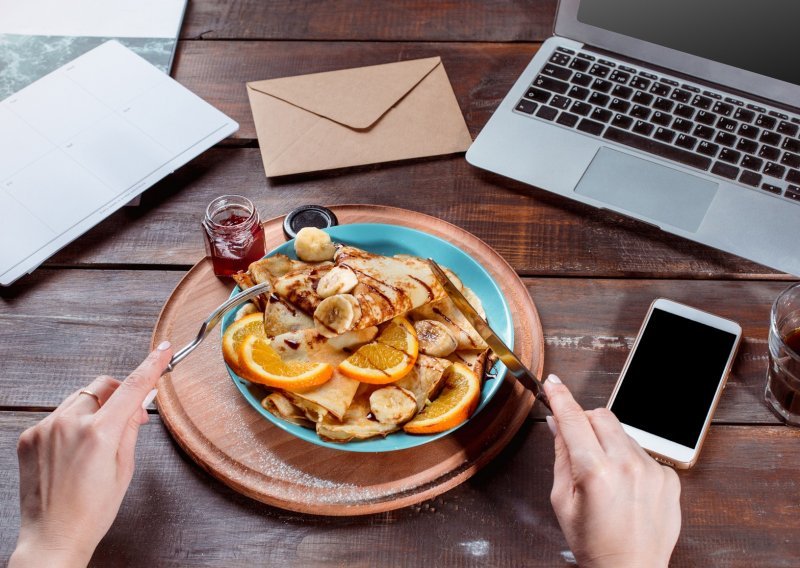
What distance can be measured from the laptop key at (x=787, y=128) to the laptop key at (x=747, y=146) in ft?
0.17

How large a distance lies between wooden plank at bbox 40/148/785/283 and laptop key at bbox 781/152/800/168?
0.19 m

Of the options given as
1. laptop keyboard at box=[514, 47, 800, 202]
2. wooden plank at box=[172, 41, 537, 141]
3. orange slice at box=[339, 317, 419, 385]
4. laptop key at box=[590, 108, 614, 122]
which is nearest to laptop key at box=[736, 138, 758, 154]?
laptop keyboard at box=[514, 47, 800, 202]

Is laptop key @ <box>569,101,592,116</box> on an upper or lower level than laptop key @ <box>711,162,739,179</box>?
upper

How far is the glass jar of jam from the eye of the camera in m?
1.13

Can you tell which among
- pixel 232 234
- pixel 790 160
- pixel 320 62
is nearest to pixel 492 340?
pixel 232 234

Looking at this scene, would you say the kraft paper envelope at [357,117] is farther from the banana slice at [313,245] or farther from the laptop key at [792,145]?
the laptop key at [792,145]

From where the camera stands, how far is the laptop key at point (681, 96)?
1.31 m

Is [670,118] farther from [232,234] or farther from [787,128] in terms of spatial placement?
[232,234]

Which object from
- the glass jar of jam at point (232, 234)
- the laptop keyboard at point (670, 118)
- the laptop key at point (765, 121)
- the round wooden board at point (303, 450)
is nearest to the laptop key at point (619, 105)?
the laptop keyboard at point (670, 118)

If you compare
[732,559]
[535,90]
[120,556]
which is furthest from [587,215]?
[120,556]

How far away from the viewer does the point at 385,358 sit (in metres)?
0.99

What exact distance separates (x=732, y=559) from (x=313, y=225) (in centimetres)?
78

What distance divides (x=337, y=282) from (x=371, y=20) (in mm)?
771

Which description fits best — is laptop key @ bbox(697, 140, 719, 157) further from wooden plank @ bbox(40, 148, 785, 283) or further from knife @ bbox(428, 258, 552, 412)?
knife @ bbox(428, 258, 552, 412)
